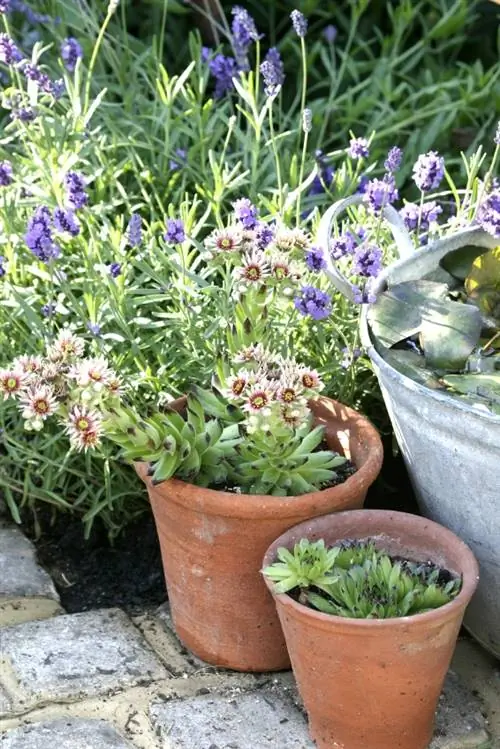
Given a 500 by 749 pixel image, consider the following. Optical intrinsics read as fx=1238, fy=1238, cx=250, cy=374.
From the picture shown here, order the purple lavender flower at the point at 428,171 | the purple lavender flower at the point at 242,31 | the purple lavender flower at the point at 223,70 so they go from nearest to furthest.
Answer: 1. the purple lavender flower at the point at 428,171
2. the purple lavender flower at the point at 242,31
3. the purple lavender flower at the point at 223,70

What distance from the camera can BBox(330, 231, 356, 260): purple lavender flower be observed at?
8.52 feet

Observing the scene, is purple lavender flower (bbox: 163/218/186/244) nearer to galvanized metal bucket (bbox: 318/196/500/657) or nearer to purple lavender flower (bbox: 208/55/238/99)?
galvanized metal bucket (bbox: 318/196/500/657)

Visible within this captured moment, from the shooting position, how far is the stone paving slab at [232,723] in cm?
222

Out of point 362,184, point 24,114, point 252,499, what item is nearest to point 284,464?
point 252,499

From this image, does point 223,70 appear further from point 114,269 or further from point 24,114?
point 114,269

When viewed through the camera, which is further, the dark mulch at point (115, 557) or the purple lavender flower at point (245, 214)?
the dark mulch at point (115, 557)

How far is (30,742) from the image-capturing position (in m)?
2.19

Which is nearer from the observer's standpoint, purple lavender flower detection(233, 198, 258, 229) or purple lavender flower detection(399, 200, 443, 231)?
purple lavender flower detection(233, 198, 258, 229)

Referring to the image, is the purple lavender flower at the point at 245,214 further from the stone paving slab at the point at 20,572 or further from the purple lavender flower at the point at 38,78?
the stone paving slab at the point at 20,572

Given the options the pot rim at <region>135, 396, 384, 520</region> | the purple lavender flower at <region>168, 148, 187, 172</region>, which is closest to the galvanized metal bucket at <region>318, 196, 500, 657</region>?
the pot rim at <region>135, 396, 384, 520</region>

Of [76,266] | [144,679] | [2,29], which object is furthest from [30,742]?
[2,29]

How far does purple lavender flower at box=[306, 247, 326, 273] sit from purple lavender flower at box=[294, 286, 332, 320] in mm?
57

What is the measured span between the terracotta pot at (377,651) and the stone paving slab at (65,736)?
0.36 meters

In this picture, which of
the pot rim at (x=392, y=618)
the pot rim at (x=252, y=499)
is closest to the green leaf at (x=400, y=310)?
the pot rim at (x=252, y=499)
